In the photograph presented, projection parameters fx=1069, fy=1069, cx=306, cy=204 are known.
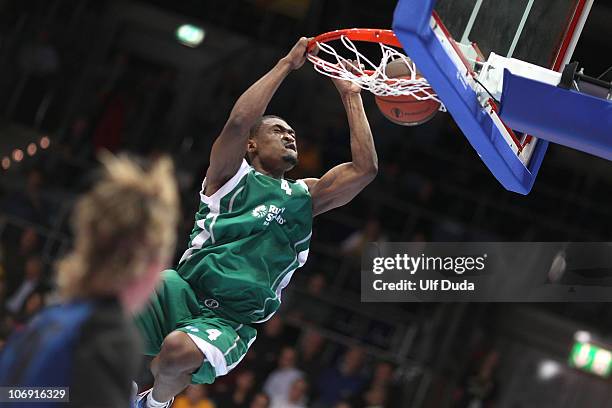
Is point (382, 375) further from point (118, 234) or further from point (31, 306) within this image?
point (118, 234)

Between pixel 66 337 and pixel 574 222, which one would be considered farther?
pixel 574 222

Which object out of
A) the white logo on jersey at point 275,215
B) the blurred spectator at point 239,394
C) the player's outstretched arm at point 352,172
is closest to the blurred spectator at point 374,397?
the blurred spectator at point 239,394

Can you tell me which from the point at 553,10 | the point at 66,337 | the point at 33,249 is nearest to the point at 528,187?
the point at 553,10

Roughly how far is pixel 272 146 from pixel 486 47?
1.14 m

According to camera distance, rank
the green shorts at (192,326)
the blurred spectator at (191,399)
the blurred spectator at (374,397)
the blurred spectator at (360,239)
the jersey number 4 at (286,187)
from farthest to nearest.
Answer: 1. the blurred spectator at (360,239)
2. the blurred spectator at (374,397)
3. the blurred spectator at (191,399)
4. the jersey number 4 at (286,187)
5. the green shorts at (192,326)

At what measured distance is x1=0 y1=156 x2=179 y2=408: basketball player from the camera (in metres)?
2.57

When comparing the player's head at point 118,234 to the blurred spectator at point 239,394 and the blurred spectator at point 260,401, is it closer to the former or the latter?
the blurred spectator at point 260,401

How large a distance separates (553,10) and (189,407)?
15.3 ft

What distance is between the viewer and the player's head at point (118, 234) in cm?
258

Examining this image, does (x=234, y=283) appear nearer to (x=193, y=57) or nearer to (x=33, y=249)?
(x=33, y=249)

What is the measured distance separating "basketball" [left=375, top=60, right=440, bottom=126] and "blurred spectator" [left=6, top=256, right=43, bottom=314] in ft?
15.4

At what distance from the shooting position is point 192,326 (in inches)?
188

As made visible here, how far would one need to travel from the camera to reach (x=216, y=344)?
4.70 meters

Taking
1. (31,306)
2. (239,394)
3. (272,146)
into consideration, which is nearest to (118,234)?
(272,146)
